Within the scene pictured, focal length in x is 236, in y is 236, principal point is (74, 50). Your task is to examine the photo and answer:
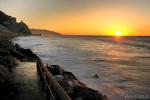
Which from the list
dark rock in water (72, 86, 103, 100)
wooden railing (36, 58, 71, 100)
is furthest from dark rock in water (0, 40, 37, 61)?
wooden railing (36, 58, 71, 100)

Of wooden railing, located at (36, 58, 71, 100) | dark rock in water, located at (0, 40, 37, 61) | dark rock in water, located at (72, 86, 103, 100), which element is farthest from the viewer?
dark rock in water, located at (0, 40, 37, 61)

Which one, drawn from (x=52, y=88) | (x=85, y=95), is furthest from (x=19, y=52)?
(x=52, y=88)

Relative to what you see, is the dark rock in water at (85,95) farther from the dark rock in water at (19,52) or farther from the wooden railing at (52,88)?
the dark rock in water at (19,52)

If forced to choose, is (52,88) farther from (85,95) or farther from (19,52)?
(19,52)

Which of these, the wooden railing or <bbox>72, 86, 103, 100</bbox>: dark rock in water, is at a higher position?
the wooden railing

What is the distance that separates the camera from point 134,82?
22.0m

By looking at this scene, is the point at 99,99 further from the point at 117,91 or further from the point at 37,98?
the point at 117,91

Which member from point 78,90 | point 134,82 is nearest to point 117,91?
point 134,82

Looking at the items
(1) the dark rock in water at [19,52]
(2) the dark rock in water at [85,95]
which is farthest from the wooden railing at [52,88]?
(1) the dark rock in water at [19,52]

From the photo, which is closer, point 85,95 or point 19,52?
point 85,95

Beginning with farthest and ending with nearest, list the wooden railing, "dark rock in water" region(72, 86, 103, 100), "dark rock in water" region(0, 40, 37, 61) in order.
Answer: "dark rock in water" region(0, 40, 37, 61)
"dark rock in water" region(72, 86, 103, 100)
the wooden railing

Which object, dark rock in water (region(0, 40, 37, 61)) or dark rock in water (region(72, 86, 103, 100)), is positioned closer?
dark rock in water (region(72, 86, 103, 100))

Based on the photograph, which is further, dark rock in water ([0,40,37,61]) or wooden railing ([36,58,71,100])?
dark rock in water ([0,40,37,61])

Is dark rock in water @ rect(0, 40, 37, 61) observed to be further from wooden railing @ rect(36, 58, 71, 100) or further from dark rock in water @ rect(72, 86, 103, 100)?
wooden railing @ rect(36, 58, 71, 100)
